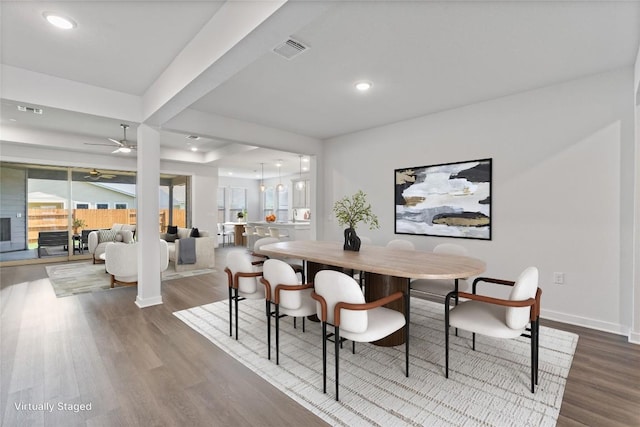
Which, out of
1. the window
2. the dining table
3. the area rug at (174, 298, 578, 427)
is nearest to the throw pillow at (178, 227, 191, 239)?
the area rug at (174, 298, 578, 427)

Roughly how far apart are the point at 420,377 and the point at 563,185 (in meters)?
2.64

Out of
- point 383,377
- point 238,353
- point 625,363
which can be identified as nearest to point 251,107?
point 238,353

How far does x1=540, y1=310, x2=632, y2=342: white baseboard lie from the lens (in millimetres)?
2877

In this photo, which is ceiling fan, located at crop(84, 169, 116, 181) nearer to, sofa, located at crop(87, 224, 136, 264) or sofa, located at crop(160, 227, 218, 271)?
sofa, located at crop(87, 224, 136, 264)

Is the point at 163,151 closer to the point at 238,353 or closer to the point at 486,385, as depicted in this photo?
the point at 238,353

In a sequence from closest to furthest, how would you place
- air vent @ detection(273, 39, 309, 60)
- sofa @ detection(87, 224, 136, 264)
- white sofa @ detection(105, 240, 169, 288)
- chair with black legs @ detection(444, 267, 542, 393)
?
chair with black legs @ detection(444, 267, 542, 393) → air vent @ detection(273, 39, 309, 60) → white sofa @ detection(105, 240, 169, 288) → sofa @ detection(87, 224, 136, 264)

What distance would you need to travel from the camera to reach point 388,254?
2785 mm

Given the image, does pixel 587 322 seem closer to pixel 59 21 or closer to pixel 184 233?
pixel 59 21

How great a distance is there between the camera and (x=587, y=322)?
3.04m

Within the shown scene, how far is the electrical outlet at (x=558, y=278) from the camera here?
319 cm

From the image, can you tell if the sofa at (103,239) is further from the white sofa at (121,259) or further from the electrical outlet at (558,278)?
the electrical outlet at (558,278)

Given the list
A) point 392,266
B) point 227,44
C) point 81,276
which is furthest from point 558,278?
point 81,276

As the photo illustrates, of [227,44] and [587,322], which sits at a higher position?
[227,44]

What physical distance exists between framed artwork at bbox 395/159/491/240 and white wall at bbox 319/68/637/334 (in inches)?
4.4
